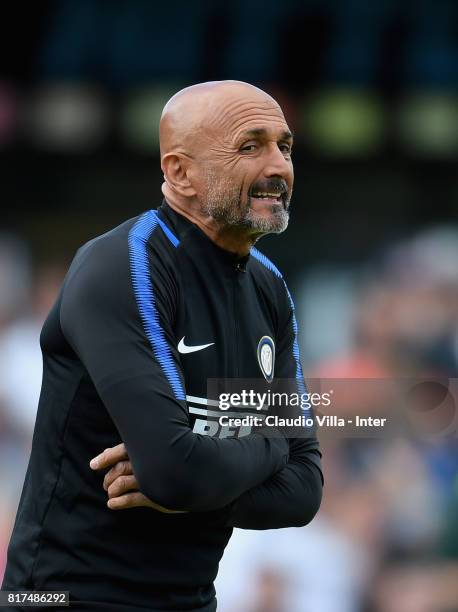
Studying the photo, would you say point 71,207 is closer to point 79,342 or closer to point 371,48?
point 371,48

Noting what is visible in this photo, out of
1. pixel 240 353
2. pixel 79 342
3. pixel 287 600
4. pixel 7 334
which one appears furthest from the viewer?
pixel 7 334

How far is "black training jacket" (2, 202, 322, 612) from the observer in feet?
8.71

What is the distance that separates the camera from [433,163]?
1204cm

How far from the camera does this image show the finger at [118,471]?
2736mm

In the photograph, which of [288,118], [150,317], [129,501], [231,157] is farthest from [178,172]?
[288,118]

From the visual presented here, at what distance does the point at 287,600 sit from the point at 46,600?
269 cm

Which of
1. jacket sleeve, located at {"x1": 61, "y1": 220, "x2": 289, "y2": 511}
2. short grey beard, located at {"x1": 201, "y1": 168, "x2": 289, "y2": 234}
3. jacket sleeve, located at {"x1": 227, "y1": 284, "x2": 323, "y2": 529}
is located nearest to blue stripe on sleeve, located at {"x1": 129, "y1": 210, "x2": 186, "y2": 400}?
jacket sleeve, located at {"x1": 61, "y1": 220, "x2": 289, "y2": 511}

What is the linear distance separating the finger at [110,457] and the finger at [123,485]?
5 cm

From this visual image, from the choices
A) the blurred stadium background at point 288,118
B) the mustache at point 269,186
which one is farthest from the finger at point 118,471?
the blurred stadium background at point 288,118

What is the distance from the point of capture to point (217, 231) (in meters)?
3.08

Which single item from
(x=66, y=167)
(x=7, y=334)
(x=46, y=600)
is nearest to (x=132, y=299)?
(x=46, y=600)

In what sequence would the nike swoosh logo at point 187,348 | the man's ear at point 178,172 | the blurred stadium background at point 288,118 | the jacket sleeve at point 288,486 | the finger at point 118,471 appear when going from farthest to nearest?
the blurred stadium background at point 288,118, the man's ear at point 178,172, the jacket sleeve at point 288,486, the nike swoosh logo at point 187,348, the finger at point 118,471

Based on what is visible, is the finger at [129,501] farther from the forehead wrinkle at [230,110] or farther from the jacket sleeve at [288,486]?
the forehead wrinkle at [230,110]

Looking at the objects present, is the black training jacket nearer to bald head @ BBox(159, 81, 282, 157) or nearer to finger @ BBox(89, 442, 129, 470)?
finger @ BBox(89, 442, 129, 470)
